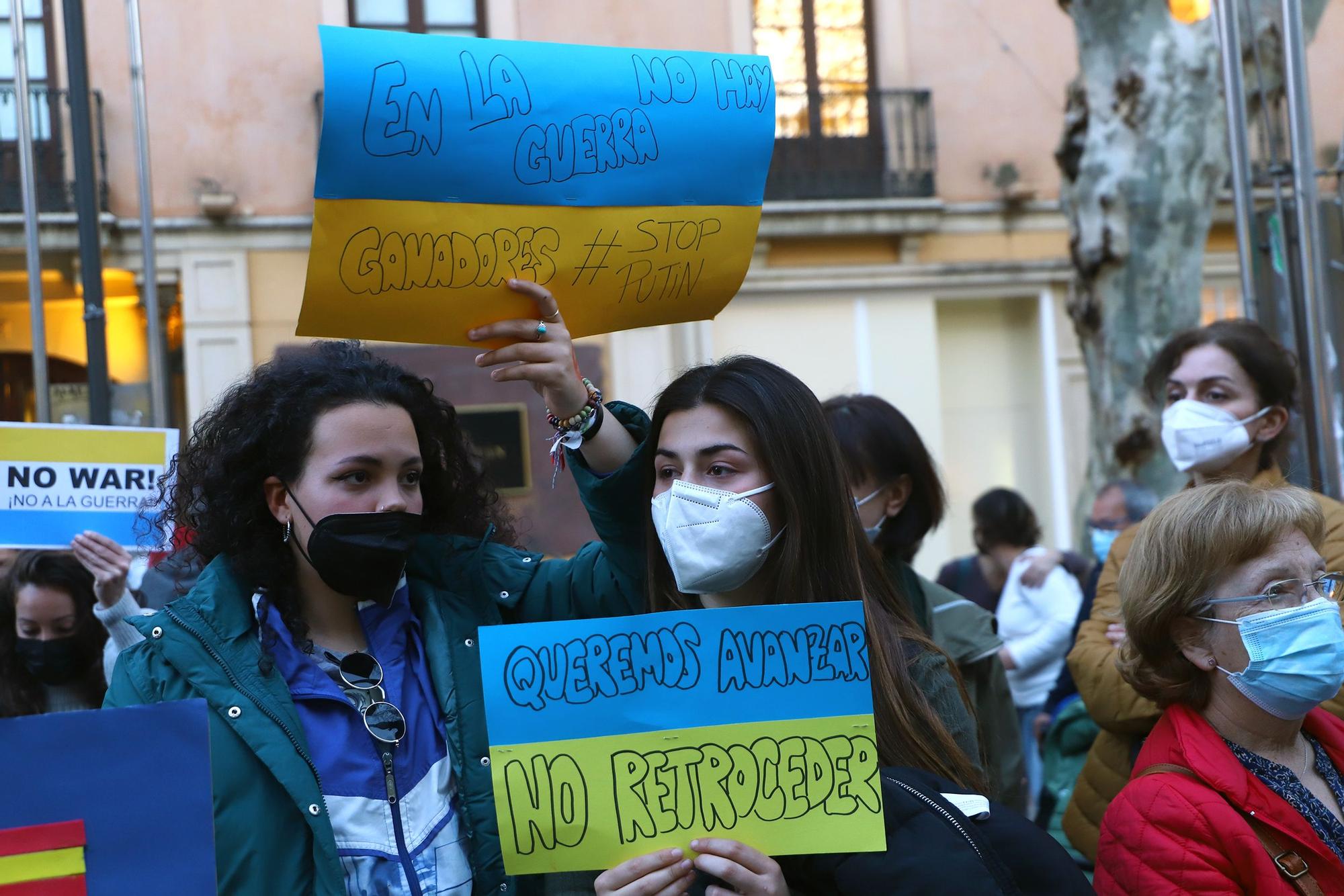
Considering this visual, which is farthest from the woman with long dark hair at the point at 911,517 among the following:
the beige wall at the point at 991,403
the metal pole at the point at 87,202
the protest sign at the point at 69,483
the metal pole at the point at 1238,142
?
the beige wall at the point at 991,403

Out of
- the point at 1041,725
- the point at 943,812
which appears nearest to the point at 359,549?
the point at 943,812

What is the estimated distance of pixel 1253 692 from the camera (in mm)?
2271

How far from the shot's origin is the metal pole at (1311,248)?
4359mm

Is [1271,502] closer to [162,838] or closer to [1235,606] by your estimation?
[1235,606]

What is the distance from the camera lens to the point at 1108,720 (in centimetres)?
284

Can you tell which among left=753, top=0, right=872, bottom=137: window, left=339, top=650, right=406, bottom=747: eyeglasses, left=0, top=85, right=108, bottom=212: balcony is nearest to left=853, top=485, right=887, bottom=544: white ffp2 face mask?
left=339, top=650, right=406, bottom=747: eyeglasses

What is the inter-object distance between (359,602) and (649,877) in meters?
0.72

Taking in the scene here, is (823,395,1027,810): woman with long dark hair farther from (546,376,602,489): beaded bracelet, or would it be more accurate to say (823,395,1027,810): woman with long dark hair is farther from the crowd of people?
(546,376,602,489): beaded bracelet

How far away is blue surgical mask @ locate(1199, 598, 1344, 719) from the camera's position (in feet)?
7.36

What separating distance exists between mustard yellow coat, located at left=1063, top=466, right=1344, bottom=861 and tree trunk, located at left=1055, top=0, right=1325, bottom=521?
507 centimetres

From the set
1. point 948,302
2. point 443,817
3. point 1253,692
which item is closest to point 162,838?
point 443,817

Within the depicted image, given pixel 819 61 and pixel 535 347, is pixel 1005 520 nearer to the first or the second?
pixel 535 347

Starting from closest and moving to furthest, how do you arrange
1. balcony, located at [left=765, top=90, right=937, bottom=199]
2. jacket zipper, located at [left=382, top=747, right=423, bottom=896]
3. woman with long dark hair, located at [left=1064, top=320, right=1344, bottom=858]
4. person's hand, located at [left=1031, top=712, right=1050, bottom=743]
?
jacket zipper, located at [left=382, top=747, right=423, bottom=896]
woman with long dark hair, located at [left=1064, top=320, right=1344, bottom=858]
person's hand, located at [left=1031, top=712, right=1050, bottom=743]
balcony, located at [left=765, top=90, right=937, bottom=199]

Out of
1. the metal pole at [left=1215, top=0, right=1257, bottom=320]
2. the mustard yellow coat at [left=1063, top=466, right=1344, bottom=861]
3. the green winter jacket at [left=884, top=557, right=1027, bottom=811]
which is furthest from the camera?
the metal pole at [left=1215, top=0, right=1257, bottom=320]
